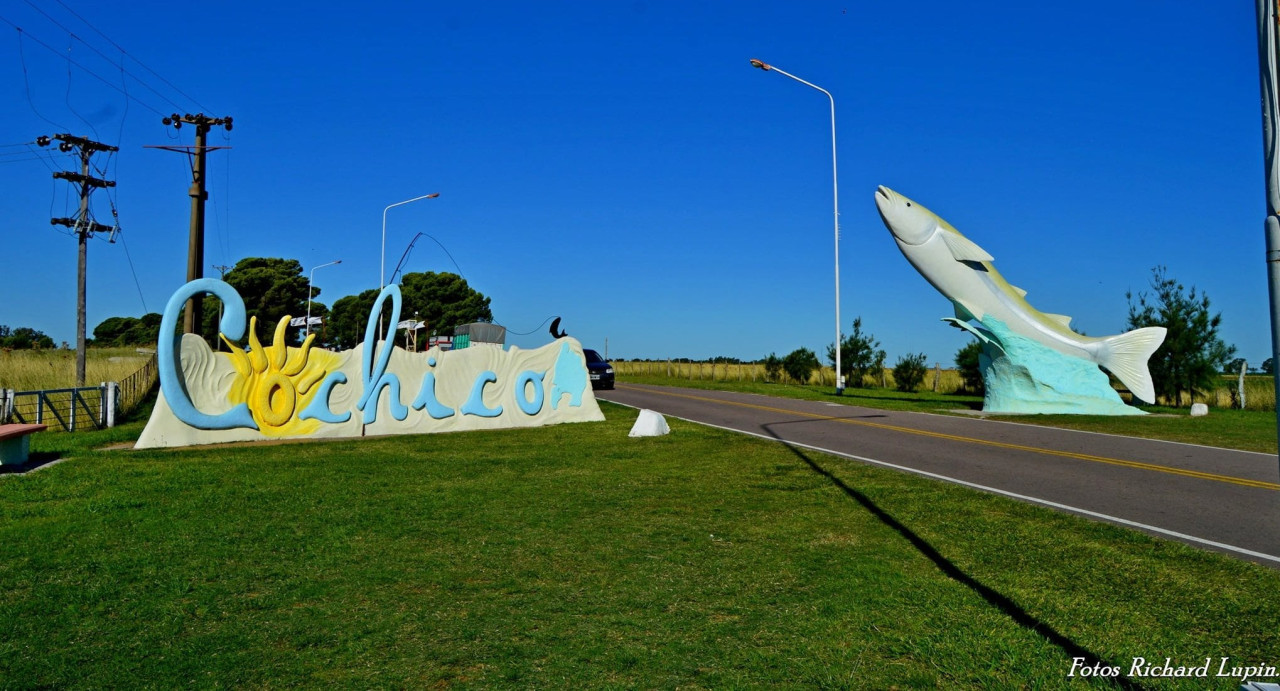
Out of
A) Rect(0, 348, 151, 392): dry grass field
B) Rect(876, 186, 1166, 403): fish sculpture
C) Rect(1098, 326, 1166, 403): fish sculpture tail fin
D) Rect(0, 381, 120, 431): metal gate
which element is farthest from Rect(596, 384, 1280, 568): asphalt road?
Rect(0, 348, 151, 392): dry grass field

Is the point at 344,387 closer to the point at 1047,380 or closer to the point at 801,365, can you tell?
the point at 1047,380

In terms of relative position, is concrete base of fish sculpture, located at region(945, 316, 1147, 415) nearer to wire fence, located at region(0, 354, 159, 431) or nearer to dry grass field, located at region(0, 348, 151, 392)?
wire fence, located at region(0, 354, 159, 431)

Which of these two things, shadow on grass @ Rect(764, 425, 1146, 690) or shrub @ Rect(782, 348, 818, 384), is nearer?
shadow on grass @ Rect(764, 425, 1146, 690)

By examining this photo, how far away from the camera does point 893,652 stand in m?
4.28

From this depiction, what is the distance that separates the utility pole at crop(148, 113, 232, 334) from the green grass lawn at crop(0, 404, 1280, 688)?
10.6 meters

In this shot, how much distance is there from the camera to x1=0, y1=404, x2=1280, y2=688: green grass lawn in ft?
13.6

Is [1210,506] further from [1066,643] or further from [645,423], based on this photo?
[645,423]

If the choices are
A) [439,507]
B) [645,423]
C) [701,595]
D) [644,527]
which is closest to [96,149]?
[645,423]

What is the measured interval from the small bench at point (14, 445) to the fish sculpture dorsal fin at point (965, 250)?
1919 centimetres

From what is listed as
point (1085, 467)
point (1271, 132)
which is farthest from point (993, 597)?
point (1085, 467)

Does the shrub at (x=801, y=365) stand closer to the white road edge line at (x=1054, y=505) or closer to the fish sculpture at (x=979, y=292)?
the fish sculpture at (x=979, y=292)

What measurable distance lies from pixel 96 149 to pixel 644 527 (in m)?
25.7

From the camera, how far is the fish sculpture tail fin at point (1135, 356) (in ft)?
60.7

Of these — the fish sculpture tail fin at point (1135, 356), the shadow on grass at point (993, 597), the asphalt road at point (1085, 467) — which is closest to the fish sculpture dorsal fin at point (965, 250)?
the fish sculpture tail fin at point (1135, 356)
